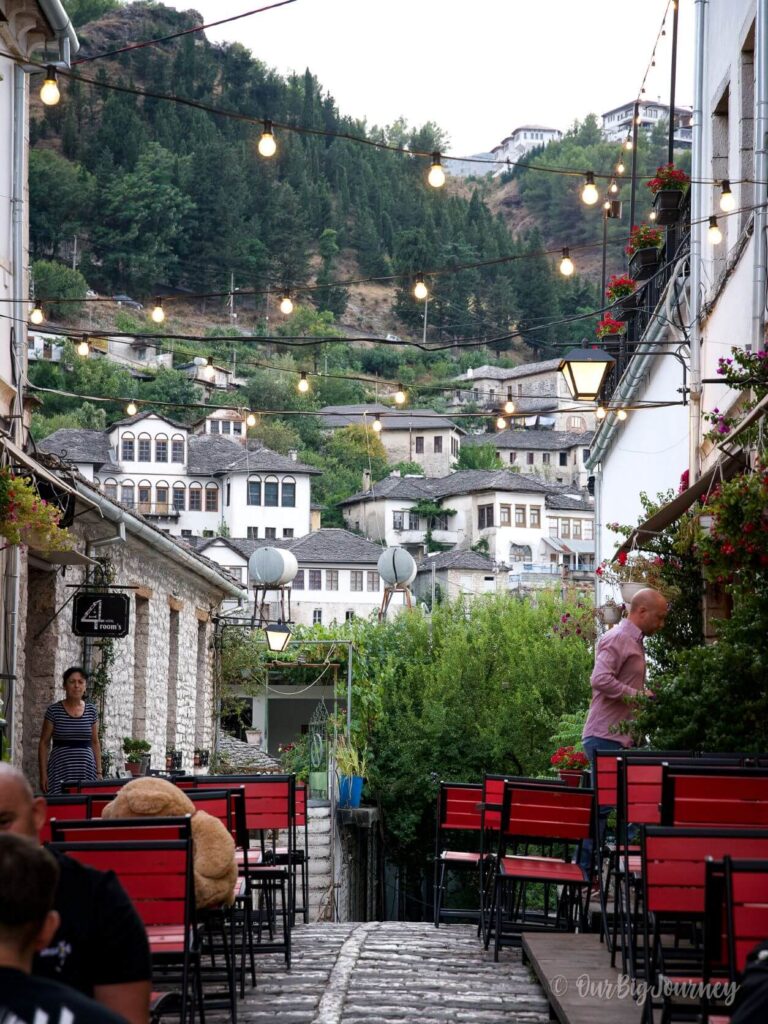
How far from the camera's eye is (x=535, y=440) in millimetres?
114562

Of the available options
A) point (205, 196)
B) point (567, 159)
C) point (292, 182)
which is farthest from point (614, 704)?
point (567, 159)

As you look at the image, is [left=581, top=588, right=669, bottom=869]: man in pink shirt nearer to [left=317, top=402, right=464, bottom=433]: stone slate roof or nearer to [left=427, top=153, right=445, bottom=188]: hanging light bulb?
[left=427, top=153, right=445, bottom=188]: hanging light bulb

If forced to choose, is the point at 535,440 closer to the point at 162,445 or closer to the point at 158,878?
the point at 162,445

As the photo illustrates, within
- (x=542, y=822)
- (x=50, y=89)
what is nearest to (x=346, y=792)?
(x=50, y=89)

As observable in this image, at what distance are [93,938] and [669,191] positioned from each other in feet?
43.1

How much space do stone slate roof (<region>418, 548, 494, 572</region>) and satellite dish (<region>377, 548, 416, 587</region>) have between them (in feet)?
175

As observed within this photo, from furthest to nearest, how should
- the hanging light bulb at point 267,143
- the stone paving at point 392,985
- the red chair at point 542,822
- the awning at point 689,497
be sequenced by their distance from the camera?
the hanging light bulb at point 267,143 → the awning at point 689,497 → the red chair at point 542,822 → the stone paving at point 392,985

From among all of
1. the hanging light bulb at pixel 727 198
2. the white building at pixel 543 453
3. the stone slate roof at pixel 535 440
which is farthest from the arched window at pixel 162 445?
the hanging light bulb at pixel 727 198

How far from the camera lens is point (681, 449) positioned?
1455 centimetres

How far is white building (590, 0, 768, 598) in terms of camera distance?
10.7 meters

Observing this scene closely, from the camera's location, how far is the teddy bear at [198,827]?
5242 mm

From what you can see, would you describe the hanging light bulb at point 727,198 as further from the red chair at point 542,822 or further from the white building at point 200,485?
the white building at point 200,485

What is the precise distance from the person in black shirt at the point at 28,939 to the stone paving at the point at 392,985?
3.56m

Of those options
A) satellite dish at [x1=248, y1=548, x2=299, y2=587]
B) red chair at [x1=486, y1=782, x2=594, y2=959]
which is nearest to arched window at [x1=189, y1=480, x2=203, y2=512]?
satellite dish at [x1=248, y1=548, x2=299, y2=587]
